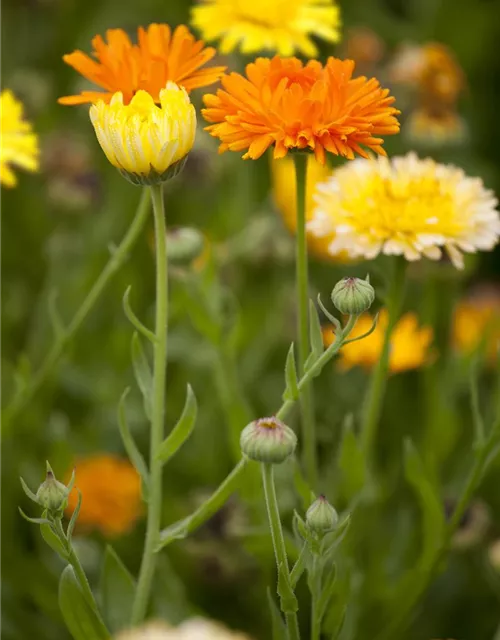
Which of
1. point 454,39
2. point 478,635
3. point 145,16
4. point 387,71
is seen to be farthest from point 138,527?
point 454,39

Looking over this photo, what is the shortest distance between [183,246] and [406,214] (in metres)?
0.28

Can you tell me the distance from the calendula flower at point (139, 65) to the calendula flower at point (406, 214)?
7.4 inches

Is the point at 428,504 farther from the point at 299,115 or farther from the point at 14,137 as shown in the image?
the point at 14,137

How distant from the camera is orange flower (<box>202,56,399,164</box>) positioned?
0.70m

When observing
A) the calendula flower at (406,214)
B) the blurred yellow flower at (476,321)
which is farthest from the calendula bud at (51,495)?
the blurred yellow flower at (476,321)

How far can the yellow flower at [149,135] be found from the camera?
2.19ft

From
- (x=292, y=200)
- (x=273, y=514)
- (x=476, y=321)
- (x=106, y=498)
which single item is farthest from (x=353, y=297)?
(x=476, y=321)

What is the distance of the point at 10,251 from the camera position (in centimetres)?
164

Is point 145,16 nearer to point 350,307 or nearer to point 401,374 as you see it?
point 401,374

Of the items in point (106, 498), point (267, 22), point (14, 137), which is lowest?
point (106, 498)

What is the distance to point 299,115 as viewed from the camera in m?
0.71

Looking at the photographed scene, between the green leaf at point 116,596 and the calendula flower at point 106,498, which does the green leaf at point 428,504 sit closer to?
the green leaf at point 116,596

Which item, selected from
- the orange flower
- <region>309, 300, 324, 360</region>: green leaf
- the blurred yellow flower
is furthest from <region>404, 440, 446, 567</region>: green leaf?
the blurred yellow flower

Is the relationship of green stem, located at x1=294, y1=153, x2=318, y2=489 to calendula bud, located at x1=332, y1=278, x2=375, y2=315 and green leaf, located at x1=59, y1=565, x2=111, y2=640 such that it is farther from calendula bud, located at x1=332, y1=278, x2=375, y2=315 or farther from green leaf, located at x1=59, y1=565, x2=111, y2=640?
green leaf, located at x1=59, y1=565, x2=111, y2=640
